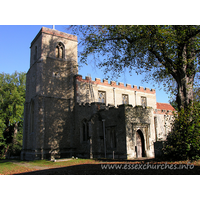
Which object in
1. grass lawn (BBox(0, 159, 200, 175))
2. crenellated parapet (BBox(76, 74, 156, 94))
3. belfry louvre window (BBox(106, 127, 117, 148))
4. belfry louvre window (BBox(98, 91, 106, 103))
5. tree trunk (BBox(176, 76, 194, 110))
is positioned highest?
crenellated parapet (BBox(76, 74, 156, 94))

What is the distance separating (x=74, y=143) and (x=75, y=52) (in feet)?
37.8

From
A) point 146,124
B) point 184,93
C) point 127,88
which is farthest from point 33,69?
point 184,93

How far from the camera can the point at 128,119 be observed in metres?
15.8

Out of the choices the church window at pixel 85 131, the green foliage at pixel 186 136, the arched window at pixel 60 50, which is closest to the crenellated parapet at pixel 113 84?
the arched window at pixel 60 50

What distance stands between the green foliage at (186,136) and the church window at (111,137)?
6.94 meters

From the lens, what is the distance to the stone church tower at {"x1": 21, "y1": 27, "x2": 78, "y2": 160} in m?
19.4

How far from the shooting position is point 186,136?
9.66m

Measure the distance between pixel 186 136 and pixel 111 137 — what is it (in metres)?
8.17

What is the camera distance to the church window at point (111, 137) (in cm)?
1660

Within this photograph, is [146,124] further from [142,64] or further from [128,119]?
[142,64]

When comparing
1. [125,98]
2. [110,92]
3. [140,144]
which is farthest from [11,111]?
[140,144]

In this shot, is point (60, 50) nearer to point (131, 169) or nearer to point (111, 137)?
point (111, 137)

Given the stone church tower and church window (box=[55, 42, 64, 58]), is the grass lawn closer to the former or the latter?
the stone church tower

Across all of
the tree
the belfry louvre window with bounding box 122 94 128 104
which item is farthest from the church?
the tree
